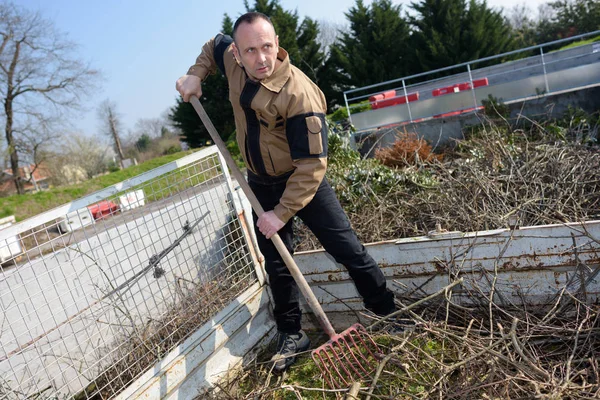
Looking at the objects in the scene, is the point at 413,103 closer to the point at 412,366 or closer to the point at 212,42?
the point at 212,42

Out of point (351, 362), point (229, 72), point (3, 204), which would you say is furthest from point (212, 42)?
point (3, 204)

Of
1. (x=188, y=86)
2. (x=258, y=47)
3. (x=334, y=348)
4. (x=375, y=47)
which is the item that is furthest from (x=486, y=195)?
(x=375, y=47)

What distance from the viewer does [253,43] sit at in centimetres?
263

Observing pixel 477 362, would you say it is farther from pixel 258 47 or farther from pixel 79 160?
pixel 79 160

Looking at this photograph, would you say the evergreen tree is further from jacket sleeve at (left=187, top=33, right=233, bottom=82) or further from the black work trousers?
the black work trousers

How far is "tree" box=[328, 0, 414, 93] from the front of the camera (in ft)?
85.1

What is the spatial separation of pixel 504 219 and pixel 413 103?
7471mm

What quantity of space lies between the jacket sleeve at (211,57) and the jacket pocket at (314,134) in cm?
94

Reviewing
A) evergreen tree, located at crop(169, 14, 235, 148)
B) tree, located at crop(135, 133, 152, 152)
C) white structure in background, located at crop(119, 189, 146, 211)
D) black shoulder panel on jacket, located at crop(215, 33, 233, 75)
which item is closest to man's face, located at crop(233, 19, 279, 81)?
black shoulder panel on jacket, located at crop(215, 33, 233, 75)

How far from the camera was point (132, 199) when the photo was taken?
10.8 feet

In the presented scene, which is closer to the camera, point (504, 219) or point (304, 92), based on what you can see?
point (304, 92)

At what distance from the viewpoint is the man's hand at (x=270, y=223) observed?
2.78 meters

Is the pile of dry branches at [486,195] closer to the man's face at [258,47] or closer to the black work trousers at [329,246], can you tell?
the black work trousers at [329,246]

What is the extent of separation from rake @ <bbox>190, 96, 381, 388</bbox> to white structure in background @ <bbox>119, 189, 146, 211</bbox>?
660 mm
